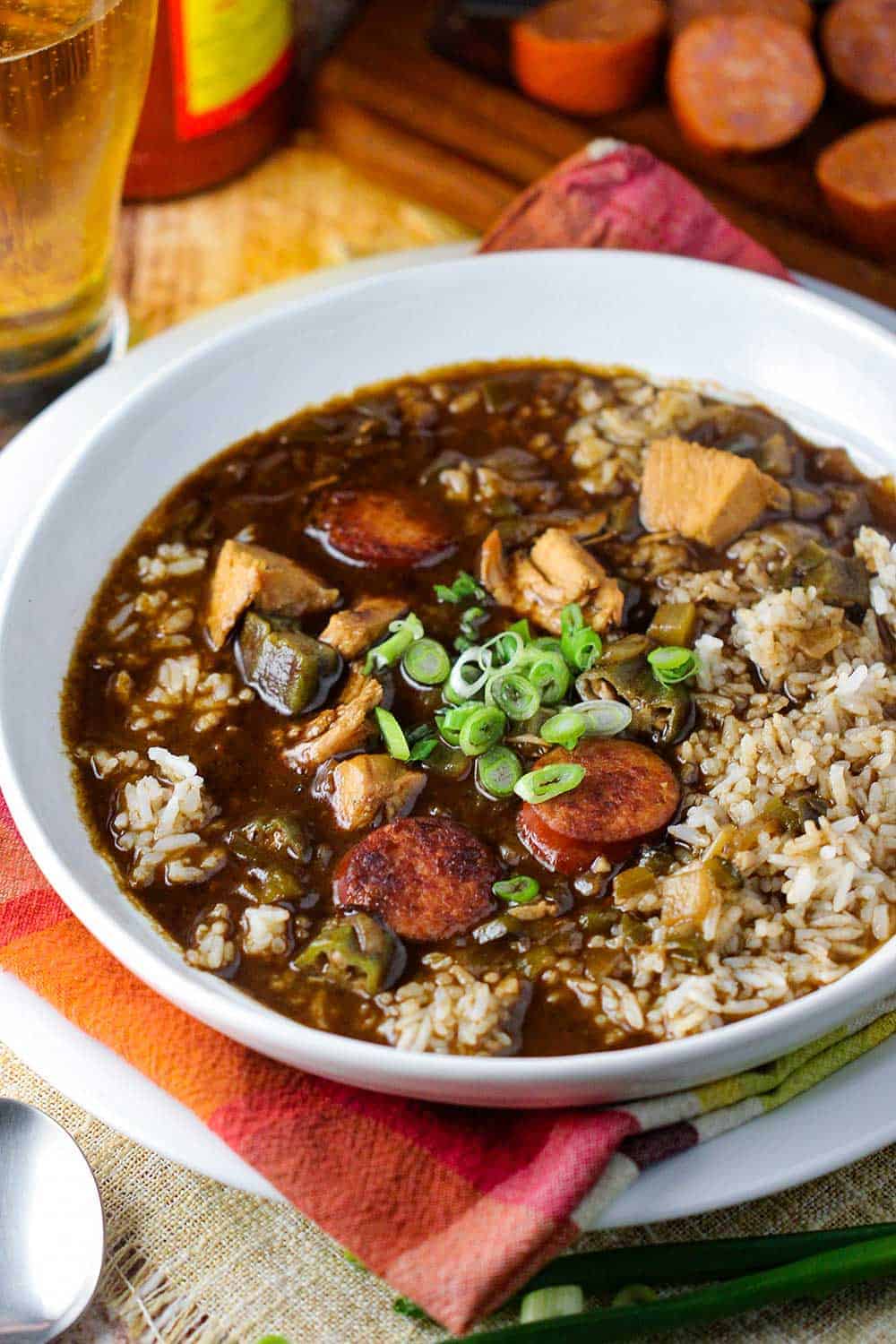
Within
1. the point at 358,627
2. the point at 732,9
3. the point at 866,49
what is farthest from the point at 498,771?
the point at 732,9

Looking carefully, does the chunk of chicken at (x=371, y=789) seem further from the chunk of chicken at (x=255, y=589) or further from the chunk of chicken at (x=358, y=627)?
the chunk of chicken at (x=255, y=589)

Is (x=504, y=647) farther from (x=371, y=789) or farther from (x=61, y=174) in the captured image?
(x=61, y=174)

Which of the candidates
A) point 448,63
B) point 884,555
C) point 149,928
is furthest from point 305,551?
point 448,63

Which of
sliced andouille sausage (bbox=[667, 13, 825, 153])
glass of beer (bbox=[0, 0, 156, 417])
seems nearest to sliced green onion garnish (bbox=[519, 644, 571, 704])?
glass of beer (bbox=[0, 0, 156, 417])

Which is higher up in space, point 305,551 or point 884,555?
point 884,555

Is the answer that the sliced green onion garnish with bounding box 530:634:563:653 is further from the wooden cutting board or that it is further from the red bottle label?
the red bottle label

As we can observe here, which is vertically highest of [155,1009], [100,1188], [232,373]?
[232,373]

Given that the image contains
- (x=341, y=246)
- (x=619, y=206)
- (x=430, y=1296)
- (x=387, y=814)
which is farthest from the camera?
(x=341, y=246)

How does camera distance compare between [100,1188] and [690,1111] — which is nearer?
[690,1111]

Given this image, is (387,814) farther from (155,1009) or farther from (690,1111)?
(690,1111)
